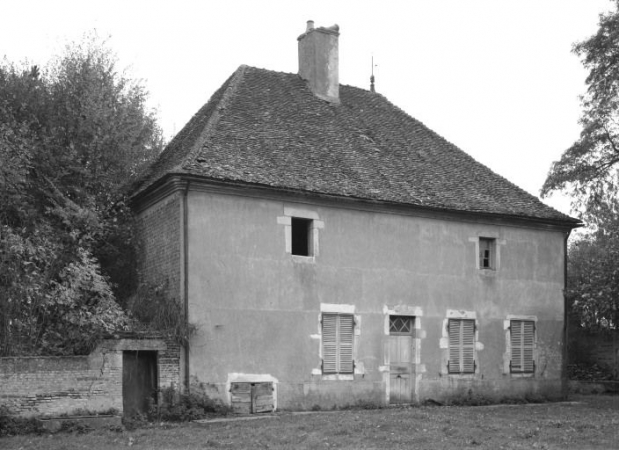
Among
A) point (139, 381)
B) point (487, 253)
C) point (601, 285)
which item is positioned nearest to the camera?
point (139, 381)

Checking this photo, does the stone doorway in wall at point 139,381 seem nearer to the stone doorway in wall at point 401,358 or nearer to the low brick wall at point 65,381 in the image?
→ the low brick wall at point 65,381

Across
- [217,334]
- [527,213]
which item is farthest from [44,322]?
[527,213]

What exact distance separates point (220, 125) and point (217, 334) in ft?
18.8

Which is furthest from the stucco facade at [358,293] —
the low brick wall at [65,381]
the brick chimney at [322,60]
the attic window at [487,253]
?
the brick chimney at [322,60]

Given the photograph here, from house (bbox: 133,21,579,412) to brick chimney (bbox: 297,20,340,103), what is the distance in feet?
0.16

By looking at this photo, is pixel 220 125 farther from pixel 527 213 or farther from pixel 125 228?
pixel 527 213

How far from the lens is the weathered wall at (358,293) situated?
66.3 feet

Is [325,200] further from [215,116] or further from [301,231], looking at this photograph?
[215,116]

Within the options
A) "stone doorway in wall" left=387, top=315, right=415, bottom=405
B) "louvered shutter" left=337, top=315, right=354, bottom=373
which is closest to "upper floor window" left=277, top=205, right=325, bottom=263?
"louvered shutter" left=337, top=315, right=354, bottom=373

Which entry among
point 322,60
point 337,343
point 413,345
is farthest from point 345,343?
point 322,60

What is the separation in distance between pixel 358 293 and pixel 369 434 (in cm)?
681

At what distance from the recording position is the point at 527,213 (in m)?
25.0

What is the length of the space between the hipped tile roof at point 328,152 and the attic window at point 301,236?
112cm

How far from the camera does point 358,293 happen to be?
2227 cm
